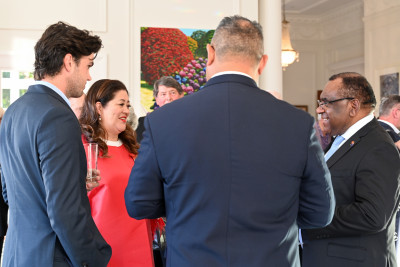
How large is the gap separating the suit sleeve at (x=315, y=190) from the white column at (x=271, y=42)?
197 inches

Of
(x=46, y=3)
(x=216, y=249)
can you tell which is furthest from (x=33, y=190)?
(x=46, y=3)

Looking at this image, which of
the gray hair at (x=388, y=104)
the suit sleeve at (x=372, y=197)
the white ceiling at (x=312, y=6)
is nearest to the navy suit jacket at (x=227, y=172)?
the suit sleeve at (x=372, y=197)

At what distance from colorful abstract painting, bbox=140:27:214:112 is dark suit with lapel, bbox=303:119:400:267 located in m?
4.27

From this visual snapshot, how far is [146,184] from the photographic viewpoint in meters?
1.76

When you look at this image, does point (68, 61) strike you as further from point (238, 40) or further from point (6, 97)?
point (6, 97)

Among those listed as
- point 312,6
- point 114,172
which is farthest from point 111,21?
point 312,6

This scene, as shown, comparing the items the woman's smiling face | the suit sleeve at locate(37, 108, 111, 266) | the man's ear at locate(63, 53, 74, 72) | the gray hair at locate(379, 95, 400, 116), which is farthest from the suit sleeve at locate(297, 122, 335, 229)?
the gray hair at locate(379, 95, 400, 116)

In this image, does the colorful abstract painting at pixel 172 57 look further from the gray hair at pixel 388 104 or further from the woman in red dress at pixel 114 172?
the woman in red dress at pixel 114 172

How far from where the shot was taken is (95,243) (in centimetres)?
209

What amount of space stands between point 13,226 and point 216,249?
33.8 inches

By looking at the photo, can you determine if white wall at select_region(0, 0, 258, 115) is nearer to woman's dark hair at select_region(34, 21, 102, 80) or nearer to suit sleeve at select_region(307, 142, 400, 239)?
woman's dark hair at select_region(34, 21, 102, 80)

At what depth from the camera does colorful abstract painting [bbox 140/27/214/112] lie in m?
6.48

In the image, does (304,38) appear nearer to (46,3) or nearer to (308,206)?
(46,3)

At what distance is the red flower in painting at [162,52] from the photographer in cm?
648
